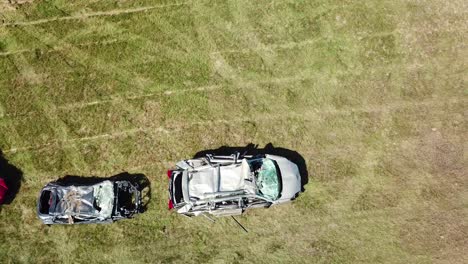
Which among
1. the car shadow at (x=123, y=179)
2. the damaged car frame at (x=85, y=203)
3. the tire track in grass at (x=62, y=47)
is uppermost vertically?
the tire track in grass at (x=62, y=47)

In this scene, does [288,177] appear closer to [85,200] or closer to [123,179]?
[123,179]

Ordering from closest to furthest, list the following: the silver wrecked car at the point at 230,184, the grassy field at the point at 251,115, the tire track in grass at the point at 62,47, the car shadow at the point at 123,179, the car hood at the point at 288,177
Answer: the silver wrecked car at the point at 230,184, the car hood at the point at 288,177, the grassy field at the point at 251,115, the car shadow at the point at 123,179, the tire track in grass at the point at 62,47

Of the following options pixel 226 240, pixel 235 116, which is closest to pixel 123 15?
pixel 235 116

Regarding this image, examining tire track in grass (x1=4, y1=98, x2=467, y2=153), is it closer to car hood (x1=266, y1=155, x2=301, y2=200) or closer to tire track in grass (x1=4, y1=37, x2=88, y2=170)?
tire track in grass (x1=4, y1=37, x2=88, y2=170)

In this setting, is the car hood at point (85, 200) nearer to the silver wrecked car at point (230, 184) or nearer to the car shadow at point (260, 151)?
the silver wrecked car at point (230, 184)

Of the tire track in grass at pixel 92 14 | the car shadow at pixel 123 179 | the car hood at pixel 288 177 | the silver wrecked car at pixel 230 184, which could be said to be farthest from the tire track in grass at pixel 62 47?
the car hood at pixel 288 177

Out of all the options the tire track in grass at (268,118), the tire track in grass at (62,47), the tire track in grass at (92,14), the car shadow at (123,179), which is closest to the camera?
the car shadow at (123,179)

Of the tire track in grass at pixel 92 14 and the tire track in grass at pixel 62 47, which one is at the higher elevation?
the tire track in grass at pixel 92 14
